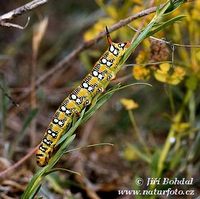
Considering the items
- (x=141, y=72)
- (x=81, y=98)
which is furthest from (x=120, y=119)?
(x=81, y=98)

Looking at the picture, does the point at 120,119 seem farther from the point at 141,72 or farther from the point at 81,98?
the point at 81,98

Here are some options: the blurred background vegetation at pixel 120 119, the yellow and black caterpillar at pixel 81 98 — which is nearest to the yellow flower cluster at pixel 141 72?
the blurred background vegetation at pixel 120 119

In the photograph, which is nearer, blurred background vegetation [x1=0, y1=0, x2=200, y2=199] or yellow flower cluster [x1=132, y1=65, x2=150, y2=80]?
yellow flower cluster [x1=132, y1=65, x2=150, y2=80]

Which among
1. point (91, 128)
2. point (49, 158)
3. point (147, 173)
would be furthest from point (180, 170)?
point (91, 128)

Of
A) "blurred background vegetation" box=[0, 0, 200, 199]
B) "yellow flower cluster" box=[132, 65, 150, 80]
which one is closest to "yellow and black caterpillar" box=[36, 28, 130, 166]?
"blurred background vegetation" box=[0, 0, 200, 199]

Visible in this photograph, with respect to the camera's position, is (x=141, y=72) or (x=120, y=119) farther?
(x=120, y=119)

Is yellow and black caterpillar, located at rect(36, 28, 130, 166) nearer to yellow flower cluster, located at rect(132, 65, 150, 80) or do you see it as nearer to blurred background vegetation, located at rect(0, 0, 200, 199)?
blurred background vegetation, located at rect(0, 0, 200, 199)
